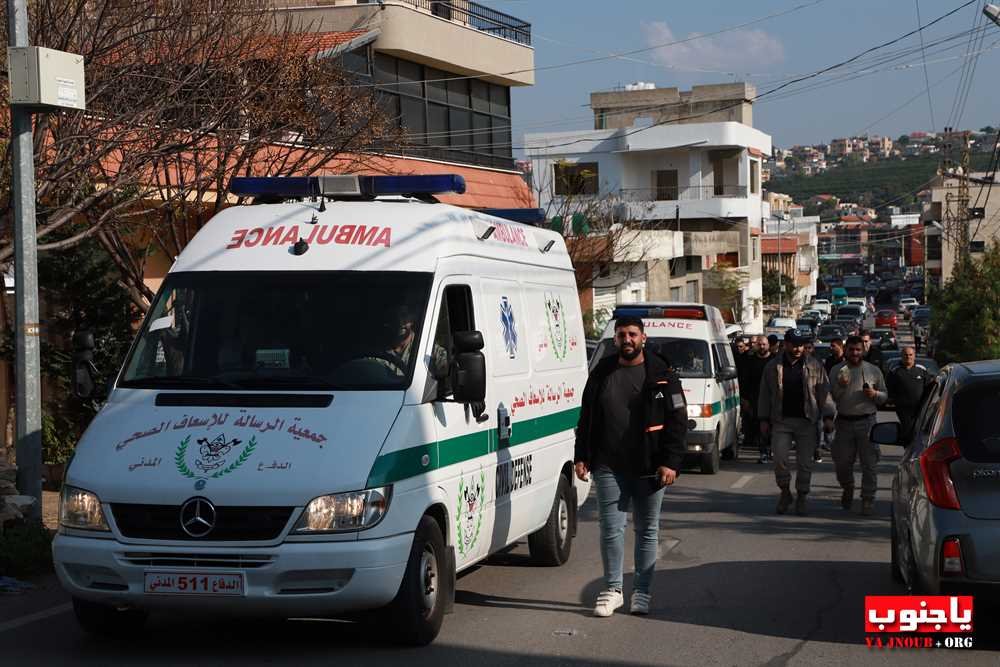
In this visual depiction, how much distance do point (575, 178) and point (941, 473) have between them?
45349 mm

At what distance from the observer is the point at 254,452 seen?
7.37m

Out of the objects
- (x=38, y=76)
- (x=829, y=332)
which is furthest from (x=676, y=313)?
(x=829, y=332)

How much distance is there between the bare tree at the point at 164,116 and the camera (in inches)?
526

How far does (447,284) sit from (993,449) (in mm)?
3355

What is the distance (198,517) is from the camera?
7.20 m

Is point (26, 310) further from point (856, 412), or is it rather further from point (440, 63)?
point (440, 63)

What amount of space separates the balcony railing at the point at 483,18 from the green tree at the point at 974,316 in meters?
→ 13.9

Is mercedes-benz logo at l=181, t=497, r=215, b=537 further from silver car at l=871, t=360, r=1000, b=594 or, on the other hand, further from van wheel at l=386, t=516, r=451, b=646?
silver car at l=871, t=360, r=1000, b=594

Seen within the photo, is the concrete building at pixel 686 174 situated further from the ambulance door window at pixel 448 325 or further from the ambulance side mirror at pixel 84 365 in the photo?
the ambulance side mirror at pixel 84 365

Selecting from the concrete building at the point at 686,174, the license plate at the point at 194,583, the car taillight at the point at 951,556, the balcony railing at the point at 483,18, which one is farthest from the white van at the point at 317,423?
the concrete building at the point at 686,174

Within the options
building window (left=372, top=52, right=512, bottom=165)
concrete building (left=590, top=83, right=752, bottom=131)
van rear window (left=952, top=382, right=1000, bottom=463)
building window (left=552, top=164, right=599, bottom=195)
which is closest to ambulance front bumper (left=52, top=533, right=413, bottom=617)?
van rear window (left=952, top=382, right=1000, bottom=463)

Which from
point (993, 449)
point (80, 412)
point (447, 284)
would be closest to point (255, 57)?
point (80, 412)

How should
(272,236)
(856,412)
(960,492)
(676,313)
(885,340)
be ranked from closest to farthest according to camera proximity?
1. (960,492)
2. (272,236)
3. (856,412)
4. (676,313)
5. (885,340)

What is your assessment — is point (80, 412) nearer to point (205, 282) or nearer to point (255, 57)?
point (255, 57)
